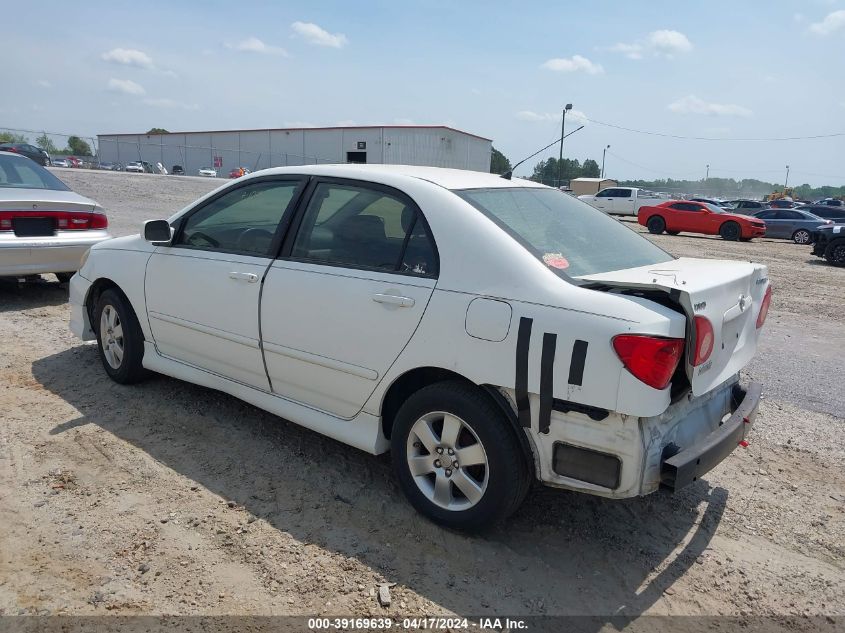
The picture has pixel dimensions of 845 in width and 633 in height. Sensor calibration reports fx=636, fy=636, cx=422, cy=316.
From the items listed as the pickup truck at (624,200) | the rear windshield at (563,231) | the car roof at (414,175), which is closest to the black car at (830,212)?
the pickup truck at (624,200)

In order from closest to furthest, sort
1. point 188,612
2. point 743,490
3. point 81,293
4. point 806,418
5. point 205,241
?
point 188,612 < point 743,490 < point 205,241 < point 806,418 < point 81,293

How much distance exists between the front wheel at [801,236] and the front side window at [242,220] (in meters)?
26.3

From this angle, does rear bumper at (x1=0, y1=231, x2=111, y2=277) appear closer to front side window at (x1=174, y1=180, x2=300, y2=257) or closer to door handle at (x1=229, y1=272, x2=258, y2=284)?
front side window at (x1=174, y1=180, x2=300, y2=257)

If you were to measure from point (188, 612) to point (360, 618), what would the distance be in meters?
0.67

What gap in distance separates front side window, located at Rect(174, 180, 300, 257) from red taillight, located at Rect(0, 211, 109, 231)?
11.6ft

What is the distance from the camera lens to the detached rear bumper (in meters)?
2.56

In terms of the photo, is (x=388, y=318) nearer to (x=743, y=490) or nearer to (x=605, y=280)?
(x=605, y=280)

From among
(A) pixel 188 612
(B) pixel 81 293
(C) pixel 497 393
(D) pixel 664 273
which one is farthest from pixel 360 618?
(B) pixel 81 293

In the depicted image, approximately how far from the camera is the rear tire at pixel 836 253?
1597cm

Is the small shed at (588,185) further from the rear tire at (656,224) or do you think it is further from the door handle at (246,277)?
the door handle at (246,277)

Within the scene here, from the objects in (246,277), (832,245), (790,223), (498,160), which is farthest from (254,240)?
(498,160)

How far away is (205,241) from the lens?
412 cm

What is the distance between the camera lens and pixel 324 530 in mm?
3047

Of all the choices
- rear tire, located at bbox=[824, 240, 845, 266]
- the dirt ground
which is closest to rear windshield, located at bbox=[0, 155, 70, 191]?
the dirt ground
